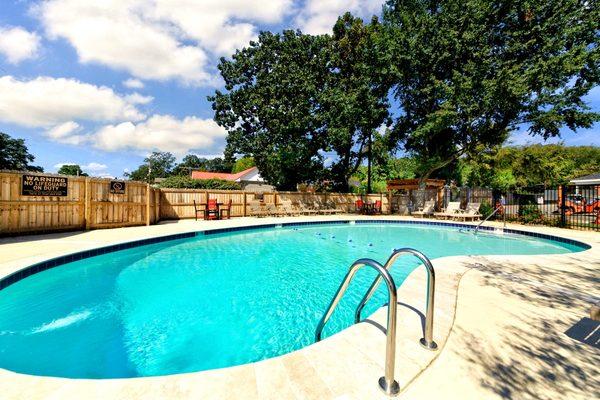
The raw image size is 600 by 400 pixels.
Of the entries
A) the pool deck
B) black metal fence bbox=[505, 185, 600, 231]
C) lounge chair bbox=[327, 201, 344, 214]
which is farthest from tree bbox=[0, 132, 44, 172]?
black metal fence bbox=[505, 185, 600, 231]

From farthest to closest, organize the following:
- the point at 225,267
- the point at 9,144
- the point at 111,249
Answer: the point at 9,144, the point at 111,249, the point at 225,267

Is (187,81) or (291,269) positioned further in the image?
(187,81)

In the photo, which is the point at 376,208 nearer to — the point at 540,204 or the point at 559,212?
the point at 540,204

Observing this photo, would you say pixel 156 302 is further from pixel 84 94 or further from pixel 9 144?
pixel 9 144

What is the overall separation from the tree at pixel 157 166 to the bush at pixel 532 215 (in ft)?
262

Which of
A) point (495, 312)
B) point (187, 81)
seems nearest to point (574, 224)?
point (495, 312)

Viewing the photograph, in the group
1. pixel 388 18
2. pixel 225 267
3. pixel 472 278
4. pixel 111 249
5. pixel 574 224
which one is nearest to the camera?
pixel 472 278

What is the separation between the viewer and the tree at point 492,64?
45.9ft

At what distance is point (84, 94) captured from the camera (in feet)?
45.2

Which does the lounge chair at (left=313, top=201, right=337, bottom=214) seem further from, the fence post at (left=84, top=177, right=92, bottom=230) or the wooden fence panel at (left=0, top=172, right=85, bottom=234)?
the wooden fence panel at (left=0, top=172, right=85, bottom=234)

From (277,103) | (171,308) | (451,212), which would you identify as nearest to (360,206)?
(451,212)

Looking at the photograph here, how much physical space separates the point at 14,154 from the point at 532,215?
67.2 m

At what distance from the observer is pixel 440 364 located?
2.30 m

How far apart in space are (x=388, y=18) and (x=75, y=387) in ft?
78.5
